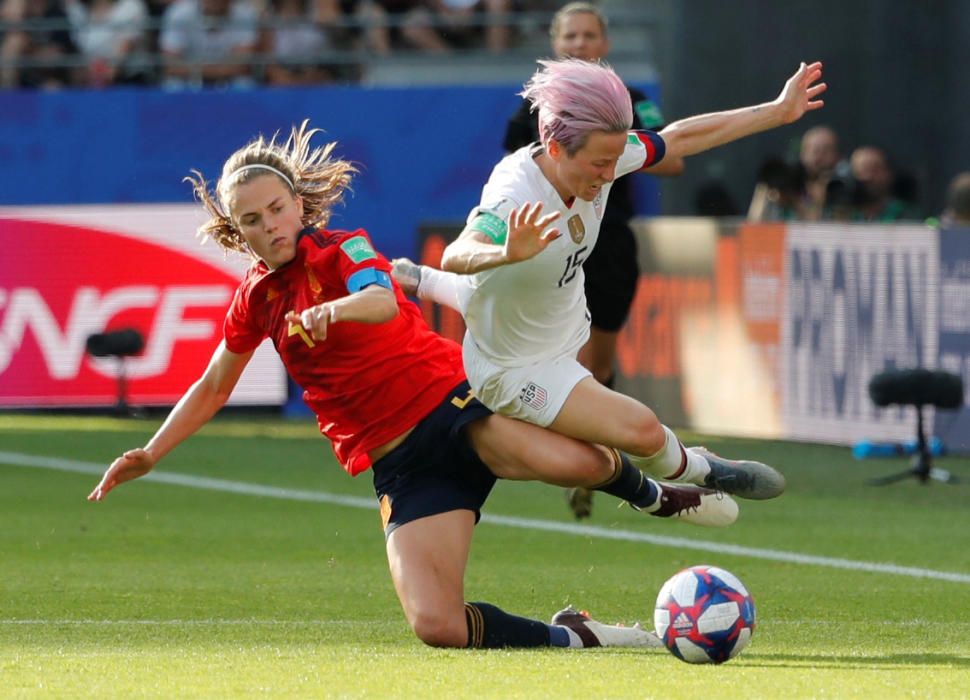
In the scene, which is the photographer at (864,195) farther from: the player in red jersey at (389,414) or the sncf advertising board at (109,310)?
the player in red jersey at (389,414)

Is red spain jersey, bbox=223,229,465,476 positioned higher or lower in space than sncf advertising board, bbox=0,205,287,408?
higher

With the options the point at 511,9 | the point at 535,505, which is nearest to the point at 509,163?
the point at 535,505

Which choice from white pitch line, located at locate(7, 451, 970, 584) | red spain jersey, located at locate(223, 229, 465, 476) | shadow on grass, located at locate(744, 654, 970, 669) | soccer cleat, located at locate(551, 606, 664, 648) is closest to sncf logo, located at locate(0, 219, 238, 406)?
white pitch line, located at locate(7, 451, 970, 584)

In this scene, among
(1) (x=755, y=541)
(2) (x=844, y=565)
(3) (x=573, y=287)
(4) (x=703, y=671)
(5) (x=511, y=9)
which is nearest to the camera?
(4) (x=703, y=671)

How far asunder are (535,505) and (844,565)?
2.83m

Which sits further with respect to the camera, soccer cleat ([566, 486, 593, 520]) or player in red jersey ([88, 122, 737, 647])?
soccer cleat ([566, 486, 593, 520])

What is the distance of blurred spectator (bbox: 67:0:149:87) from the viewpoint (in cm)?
1827

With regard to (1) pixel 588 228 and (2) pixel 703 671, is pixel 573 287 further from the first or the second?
(2) pixel 703 671

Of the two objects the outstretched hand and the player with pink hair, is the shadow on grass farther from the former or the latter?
the outstretched hand

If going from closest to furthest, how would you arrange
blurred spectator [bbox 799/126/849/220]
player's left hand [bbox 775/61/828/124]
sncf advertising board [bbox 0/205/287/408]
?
player's left hand [bbox 775/61/828/124] < blurred spectator [bbox 799/126/849/220] < sncf advertising board [bbox 0/205/287/408]

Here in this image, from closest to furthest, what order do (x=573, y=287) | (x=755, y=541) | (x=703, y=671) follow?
1. (x=703, y=671)
2. (x=573, y=287)
3. (x=755, y=541)

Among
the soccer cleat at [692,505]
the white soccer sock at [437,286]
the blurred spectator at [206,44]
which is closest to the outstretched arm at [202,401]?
the white soccer sock at [437,286]

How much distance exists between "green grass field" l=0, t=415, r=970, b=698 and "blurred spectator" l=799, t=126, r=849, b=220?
2539mm

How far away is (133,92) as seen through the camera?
695 inches
